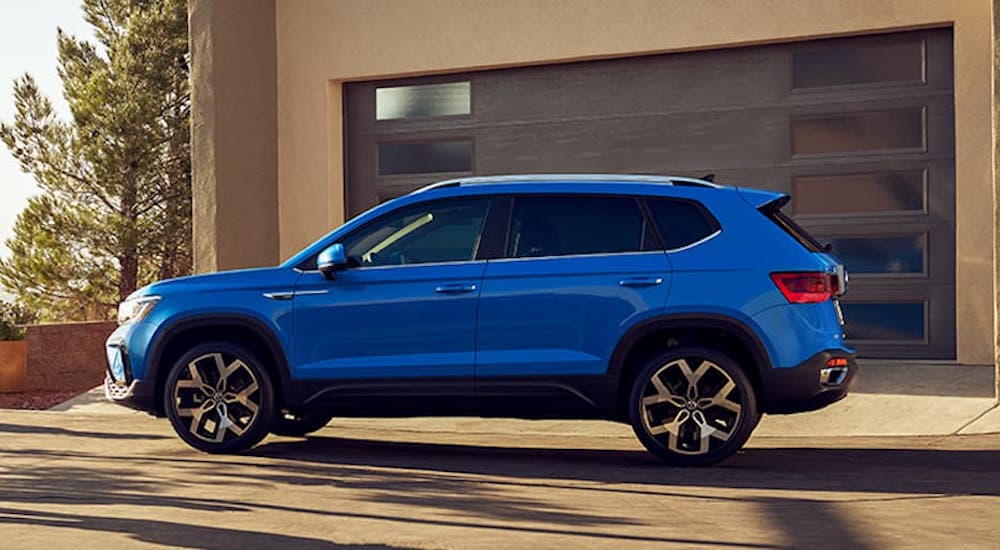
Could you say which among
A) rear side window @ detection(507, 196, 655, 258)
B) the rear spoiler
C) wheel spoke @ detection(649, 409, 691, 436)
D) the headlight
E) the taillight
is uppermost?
the rear spoiler

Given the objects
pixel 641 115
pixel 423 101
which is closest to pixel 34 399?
pixel 423 101

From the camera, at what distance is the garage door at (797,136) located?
13406mm

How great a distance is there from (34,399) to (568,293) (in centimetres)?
858

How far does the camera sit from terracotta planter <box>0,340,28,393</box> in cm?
1653

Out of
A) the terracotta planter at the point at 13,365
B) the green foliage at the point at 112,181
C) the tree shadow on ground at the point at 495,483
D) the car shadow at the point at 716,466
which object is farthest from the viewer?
the green foliage at the point at 112,181

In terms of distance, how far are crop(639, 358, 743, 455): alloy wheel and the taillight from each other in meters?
0.61

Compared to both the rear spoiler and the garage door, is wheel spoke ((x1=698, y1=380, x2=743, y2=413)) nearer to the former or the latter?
the rear spoiler

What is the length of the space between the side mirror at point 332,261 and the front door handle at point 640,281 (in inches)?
70.2

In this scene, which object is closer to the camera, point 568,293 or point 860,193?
point 568,293

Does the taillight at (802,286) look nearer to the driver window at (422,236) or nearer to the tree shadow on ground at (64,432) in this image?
the driver window at (422,236)

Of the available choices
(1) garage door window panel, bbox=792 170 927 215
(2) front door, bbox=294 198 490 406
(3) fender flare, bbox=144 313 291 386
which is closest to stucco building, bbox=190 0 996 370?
(1) garage door window panel, bbox=792 170 927 215

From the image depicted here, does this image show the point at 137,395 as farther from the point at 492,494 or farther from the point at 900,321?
the point at 900,321

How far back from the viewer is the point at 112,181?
22.3 metres

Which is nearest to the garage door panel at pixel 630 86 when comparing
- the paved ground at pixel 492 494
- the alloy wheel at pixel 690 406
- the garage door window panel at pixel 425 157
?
the garage door window panel at pixel 425 157
